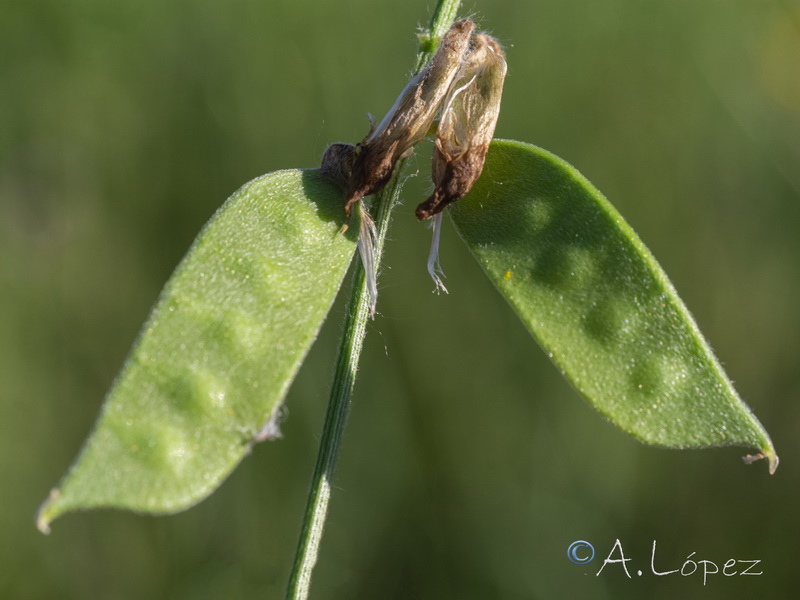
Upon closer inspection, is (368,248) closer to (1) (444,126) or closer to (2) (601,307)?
(1) (444,126)

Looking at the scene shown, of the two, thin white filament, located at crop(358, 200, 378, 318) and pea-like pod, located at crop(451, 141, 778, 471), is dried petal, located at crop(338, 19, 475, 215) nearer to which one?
thin white filament, located at crop(358, 200, 378, 318)

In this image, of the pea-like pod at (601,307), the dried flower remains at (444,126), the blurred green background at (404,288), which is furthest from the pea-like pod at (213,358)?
the blurred green background at (404,288)

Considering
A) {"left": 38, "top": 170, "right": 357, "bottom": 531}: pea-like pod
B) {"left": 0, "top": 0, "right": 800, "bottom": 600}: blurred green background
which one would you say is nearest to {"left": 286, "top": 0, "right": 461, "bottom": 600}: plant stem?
{"left": 38, "top": 170, "right": 357, "bottom": 531}: pea-like pod

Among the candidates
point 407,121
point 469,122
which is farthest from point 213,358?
point 469,122

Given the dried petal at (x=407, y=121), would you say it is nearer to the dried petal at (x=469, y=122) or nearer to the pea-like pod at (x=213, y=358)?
the dried petal at (x=469, y=122)

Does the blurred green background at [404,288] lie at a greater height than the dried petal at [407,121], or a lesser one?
lesser

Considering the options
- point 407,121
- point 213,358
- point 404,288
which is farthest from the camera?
point 404,288

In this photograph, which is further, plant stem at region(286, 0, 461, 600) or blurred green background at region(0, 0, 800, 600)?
blurred green background at region(0, 0, 800, 600)
